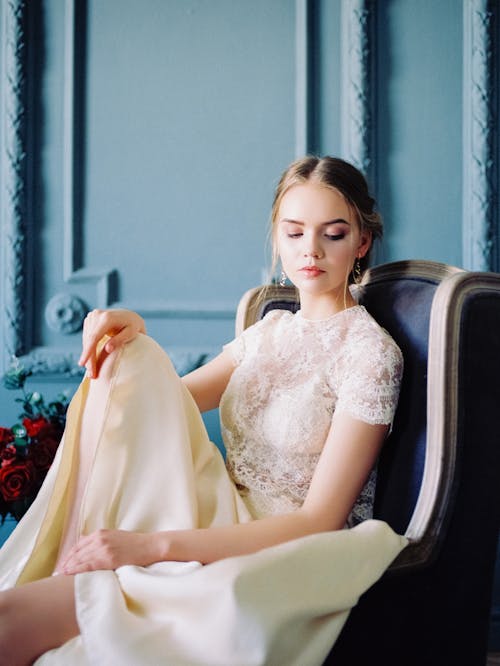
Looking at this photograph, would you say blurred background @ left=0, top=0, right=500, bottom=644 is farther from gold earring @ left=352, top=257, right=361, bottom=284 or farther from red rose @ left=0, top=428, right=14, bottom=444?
gold earring @ left=352, top=257, right=361, bottom=284

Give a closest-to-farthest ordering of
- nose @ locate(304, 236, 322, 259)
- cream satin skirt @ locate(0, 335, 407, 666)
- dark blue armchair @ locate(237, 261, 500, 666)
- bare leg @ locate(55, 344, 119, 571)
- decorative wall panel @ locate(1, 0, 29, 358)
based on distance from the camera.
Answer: cream satin skirt @ locate(0, 335, 407, 666) < dark blue armchair @ locate(237, 261, 500, 666) < bare leg @ locate(55, 344, 119, 571) < nose @ locate(304, 236, 322, 259) < decorative wall panel @ locate(1, 0, 29, 358)

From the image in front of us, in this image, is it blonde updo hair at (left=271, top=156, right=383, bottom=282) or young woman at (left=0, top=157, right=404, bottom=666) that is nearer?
young woman at (left=0, top=157, right=404, bottom=666)

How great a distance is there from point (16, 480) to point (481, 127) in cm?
182

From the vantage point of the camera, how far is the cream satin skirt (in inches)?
35.9

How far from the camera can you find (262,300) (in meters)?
1.81

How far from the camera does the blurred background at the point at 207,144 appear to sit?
2324 mm

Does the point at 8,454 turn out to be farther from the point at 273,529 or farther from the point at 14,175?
the point at 14,175

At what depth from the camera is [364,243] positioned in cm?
154

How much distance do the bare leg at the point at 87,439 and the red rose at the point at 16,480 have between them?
0.53m

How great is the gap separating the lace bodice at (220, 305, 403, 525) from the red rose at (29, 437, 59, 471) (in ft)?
1.74

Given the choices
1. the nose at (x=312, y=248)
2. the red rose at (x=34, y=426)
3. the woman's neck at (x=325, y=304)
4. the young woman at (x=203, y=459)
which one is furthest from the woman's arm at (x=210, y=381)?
the red rose at (x=34, y=426)

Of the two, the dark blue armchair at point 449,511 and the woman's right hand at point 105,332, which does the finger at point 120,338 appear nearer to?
the woman's right hand at point 105,332

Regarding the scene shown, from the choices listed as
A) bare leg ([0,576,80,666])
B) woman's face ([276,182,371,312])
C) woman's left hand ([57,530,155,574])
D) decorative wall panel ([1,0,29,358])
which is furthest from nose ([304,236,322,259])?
decorative wall panel ([1,0,29,358])

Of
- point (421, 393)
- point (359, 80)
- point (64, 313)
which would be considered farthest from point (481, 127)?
point (64, 313)
